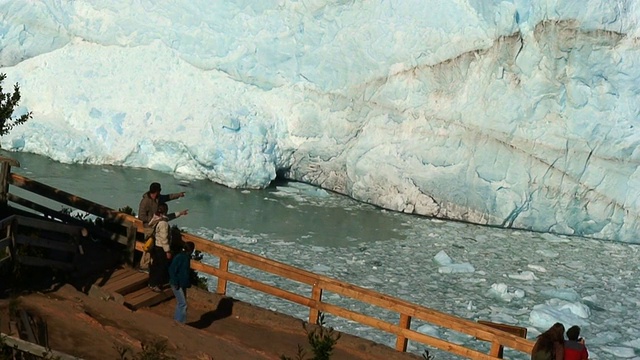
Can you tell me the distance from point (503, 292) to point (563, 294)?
36.4 inches

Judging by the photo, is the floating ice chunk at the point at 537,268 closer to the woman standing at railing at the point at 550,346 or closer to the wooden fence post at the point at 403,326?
the wooden fence post at the point at 403,326

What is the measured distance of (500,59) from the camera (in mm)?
16984

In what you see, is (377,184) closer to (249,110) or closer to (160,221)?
(249,110)

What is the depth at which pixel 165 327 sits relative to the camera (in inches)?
296

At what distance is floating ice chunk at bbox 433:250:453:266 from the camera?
1439cm

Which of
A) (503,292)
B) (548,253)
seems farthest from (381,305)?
(548,253)

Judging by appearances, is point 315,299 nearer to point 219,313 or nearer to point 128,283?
point 219,313

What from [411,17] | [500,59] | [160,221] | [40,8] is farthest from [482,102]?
[160,221]

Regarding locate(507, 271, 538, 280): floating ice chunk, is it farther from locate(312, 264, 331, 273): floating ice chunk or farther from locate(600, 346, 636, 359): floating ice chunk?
locate(312, 264, 331, 273): floating ice chunk

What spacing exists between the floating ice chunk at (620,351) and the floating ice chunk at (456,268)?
2.89 metres

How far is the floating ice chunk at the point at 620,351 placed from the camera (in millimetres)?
11547

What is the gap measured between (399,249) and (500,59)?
14.2ft

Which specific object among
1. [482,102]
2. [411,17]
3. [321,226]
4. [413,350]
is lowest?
[413,350]

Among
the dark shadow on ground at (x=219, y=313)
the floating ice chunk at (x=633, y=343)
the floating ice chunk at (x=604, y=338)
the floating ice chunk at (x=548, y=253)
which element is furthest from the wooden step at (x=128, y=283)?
the floating ice chunk at (x=548, y=253)
